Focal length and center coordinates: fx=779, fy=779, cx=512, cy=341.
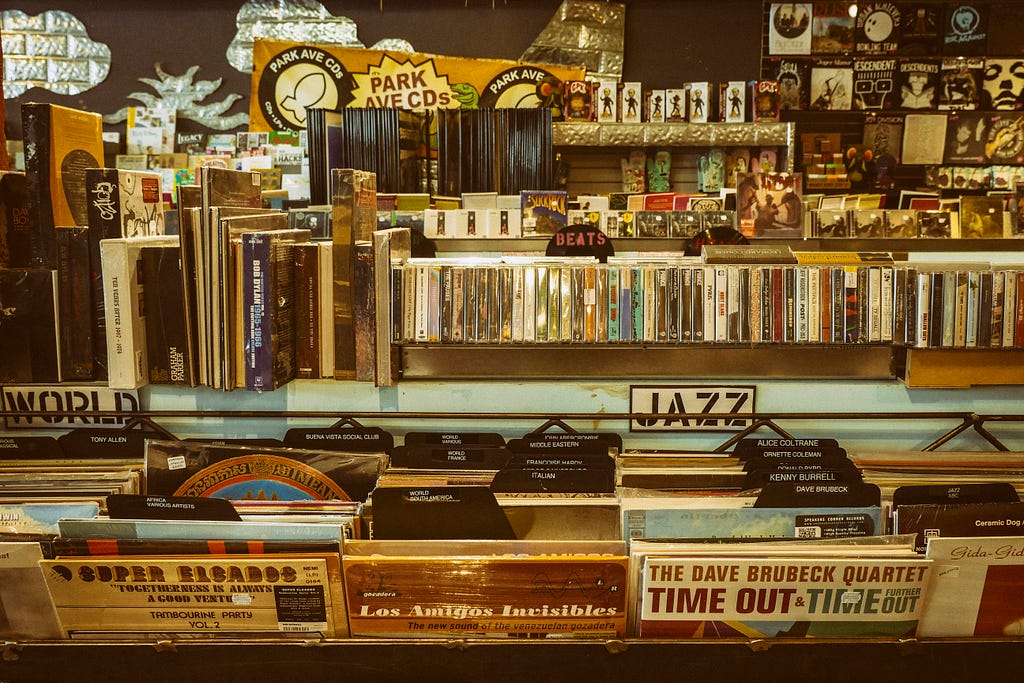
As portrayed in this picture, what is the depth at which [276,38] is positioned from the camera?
690 centimetres

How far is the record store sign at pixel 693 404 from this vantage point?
192cm

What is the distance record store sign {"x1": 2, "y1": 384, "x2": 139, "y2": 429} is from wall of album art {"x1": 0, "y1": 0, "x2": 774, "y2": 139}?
5625 mm

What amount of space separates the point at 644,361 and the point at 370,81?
222 inches

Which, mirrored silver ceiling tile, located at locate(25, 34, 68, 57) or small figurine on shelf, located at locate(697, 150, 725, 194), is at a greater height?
mirrored silver ceiling tile, located at locate(25, 34, 68, 57)

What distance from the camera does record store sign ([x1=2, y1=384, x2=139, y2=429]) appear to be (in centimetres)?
192

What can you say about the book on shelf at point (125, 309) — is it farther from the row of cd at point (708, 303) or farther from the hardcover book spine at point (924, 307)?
the hardcover book spine at point (924, 307)

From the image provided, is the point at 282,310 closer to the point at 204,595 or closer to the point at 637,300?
the point at 204,595

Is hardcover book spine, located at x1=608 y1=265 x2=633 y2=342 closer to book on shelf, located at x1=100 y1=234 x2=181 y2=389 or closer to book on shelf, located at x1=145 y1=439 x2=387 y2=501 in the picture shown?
book on shelf, located at x1=145 y1=439 x2=387 y2=501

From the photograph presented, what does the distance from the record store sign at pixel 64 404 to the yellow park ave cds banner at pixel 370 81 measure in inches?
207

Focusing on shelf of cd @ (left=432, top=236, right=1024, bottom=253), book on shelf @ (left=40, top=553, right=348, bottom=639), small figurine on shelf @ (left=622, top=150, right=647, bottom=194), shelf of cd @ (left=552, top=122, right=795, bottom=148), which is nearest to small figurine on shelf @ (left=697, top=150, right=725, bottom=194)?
shelf of cd @ (left=552, top=122, right=795, bottom=148)

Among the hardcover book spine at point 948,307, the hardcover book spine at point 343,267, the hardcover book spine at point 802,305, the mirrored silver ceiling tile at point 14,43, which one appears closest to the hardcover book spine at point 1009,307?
the hardcover book spine at point 948,307

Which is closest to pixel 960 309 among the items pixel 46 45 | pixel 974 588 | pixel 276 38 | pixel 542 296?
pixel 974 588

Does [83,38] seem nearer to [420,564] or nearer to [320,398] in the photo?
[320,398]

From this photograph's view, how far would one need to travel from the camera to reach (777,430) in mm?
1885
